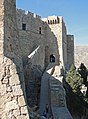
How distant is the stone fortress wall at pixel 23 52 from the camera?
392 cm

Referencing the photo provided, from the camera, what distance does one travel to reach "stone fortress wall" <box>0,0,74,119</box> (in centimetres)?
392

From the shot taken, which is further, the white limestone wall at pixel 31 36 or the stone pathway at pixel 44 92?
the white limestone wall at pixel 31 36

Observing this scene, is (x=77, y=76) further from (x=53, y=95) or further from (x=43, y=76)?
(x=53, y=95)

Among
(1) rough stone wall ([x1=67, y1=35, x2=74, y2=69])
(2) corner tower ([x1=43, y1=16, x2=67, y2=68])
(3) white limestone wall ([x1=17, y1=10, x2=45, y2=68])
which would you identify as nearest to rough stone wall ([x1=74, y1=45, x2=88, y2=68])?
(1) rough stone wall ([x1=67, y1=35, x2=74, y2=69])

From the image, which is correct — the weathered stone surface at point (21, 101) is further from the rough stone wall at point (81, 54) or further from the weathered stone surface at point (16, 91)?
the rough stone wall at point (81, 54)

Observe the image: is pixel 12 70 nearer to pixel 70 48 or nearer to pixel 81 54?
pixel 70 48

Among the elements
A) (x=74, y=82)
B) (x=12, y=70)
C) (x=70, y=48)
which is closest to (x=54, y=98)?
(x=74, y=82)

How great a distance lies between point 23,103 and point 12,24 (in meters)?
2.30

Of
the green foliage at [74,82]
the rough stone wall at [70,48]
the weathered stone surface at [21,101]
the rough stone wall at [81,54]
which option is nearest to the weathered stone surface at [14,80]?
the weathered stone surface at [21,101]

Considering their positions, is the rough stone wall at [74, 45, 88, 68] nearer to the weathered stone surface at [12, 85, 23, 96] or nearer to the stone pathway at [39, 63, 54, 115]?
the stone pathway at [39, 63, 54, 115]

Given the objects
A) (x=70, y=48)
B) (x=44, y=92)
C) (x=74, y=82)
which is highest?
(x=70, y=48)

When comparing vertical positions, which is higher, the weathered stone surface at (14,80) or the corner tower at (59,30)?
the corner tower at (59,30)

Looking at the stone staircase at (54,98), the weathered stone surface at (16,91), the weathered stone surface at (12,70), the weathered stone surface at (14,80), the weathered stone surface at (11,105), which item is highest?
the weathered stone surface at (12,70)

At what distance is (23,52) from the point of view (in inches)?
989
